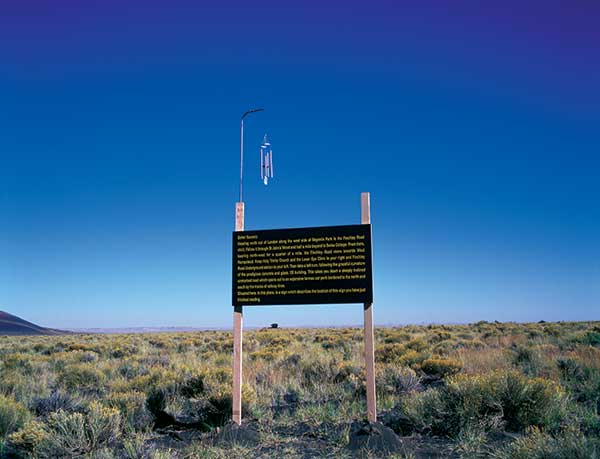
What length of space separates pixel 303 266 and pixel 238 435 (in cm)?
280

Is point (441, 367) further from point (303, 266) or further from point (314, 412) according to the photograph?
point (303, 266)

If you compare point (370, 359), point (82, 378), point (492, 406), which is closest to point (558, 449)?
point (492, 406)

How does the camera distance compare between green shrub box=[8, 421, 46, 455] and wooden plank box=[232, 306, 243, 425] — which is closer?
green shrub box=[8, 421, 46, 455]

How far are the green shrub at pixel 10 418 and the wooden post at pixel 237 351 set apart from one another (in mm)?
3555

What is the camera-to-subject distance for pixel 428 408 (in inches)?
300

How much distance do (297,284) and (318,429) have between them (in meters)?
2.36

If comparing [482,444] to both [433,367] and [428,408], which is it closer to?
[428,408]

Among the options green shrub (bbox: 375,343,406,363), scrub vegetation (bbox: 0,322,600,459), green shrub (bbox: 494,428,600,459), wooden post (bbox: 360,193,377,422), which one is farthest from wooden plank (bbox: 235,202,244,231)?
green shrub (bbox: 375,343,406,363)

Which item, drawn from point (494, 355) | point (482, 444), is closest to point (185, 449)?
point (482, 444)

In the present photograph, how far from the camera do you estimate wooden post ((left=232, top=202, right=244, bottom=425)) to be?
786 centimetres

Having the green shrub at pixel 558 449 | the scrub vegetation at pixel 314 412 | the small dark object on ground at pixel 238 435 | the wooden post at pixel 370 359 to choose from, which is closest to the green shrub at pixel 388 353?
the scrub vegetation at pixel 314 412

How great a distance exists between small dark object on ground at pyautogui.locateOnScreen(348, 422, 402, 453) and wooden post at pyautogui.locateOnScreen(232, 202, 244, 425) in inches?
79.1

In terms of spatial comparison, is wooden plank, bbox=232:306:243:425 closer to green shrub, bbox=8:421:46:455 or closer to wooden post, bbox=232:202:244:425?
wooden post, bbox=232:202:244:425

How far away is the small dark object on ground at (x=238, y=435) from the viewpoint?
7070 millimetres
